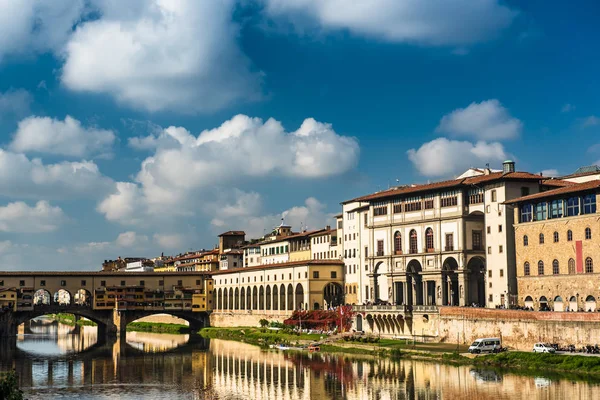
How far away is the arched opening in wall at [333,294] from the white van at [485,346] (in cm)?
4010

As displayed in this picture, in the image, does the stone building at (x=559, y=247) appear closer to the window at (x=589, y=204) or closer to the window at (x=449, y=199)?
the window at (x=589, y=204)

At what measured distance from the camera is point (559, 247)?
6825 centimetres

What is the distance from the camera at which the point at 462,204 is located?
80.2 meters

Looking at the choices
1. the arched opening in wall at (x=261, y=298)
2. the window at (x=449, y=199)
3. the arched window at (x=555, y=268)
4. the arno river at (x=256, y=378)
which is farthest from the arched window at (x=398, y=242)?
the arched opening in wall at (x=261, y=298)

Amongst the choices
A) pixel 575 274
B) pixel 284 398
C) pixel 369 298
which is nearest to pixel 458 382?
pixel 284 398

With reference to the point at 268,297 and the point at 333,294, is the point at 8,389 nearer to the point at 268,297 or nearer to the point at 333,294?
the point at 333,294

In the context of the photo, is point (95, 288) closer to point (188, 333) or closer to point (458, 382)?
point (188, 333)

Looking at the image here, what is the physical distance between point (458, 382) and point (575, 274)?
16875mm

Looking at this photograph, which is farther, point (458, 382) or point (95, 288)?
point (95, 288)

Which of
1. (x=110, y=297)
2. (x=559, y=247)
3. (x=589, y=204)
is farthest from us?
(x=110, y=297)

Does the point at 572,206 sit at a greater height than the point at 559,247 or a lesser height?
greater

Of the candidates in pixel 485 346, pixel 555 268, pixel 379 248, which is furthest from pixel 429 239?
pixel 485 346

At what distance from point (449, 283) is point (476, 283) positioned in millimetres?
2648

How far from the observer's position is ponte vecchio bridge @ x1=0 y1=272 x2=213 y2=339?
4434 inches
